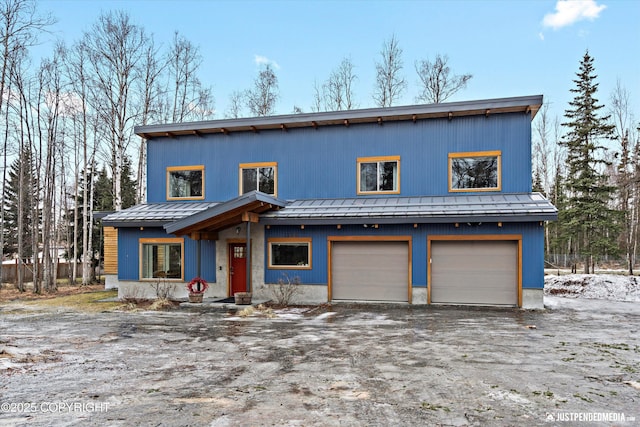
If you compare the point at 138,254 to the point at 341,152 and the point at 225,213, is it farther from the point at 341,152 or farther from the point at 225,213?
the point at 341,152

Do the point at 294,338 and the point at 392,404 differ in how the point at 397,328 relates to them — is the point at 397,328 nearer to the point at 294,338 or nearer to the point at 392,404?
the point at 294,338

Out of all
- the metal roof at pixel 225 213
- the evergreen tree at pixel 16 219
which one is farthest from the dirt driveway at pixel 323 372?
the evergreen tree at pixel 16 219

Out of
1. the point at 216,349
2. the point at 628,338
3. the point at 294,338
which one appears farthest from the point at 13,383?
the point at 628,338

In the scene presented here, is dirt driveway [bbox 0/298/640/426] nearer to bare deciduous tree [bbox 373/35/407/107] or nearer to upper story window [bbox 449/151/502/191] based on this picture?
upper story window [bbox 449/151/502/191]

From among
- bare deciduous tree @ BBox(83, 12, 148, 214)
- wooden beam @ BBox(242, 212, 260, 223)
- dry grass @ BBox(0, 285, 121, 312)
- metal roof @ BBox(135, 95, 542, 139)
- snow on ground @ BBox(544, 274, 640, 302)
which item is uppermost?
bare deciduous tree @ BBox(83, 12, 148, 214)

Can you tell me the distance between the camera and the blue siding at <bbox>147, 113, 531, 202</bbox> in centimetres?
1397

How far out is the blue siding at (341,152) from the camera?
45.8 ft

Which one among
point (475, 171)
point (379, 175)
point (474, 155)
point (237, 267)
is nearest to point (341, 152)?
point (379, 175)

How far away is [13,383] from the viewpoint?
19.4 feet

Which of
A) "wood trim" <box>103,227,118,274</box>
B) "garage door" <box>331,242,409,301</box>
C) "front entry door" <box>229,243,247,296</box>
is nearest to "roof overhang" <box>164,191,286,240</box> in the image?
"front entry door" <box>229,243,247,296</box>

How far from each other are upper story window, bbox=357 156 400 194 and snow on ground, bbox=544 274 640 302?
26.9 feet

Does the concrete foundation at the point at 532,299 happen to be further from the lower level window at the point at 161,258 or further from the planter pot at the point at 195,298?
the lower level window at the point at 161,258

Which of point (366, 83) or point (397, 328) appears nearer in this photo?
point (397, 328)

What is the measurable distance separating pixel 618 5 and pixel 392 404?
20.7 metres
